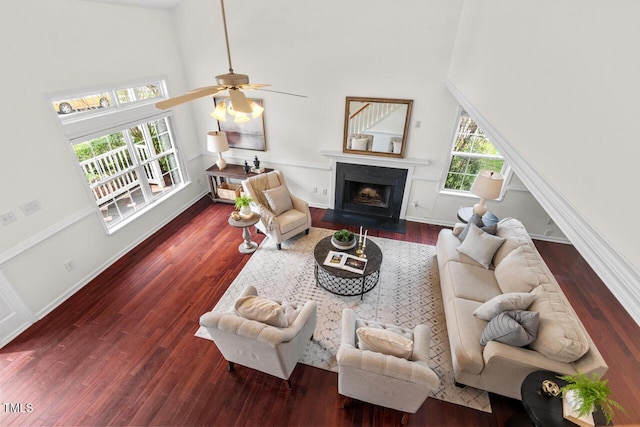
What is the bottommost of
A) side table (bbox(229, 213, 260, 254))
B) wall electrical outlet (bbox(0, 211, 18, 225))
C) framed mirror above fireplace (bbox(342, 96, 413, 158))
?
side table (bbox(229, 213, 260, 254))

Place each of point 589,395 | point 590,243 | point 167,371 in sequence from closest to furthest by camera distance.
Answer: point 590,243 → point 589,395 → point 167,371

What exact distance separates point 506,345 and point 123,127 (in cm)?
532

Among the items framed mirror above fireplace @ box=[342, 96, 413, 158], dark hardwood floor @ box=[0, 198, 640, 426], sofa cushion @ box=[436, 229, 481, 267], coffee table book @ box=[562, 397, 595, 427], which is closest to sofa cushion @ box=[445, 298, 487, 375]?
dark hardwood floor @ box=[0, 198, 640, 426]

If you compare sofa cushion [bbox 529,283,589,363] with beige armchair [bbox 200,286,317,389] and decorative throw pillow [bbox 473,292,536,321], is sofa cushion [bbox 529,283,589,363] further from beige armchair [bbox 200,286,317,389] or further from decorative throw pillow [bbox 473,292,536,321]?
beige armchair [bbox 200,286,317,389]

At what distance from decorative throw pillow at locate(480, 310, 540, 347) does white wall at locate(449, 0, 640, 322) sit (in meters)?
1.14

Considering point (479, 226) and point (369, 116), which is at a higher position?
point (369, 116)

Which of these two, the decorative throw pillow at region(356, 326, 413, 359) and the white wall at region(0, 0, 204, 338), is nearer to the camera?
the decorative throw pillow at region(356, 326, 413, 359)

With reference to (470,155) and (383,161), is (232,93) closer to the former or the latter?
(383,161)

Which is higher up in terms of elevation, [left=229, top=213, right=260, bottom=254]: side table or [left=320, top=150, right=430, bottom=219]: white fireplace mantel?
[left=320, top=150, right=430, bottom=219]: white fireplace mantel

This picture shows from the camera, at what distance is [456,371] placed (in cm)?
260

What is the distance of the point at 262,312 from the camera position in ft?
7.95

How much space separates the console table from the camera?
5.37 metres

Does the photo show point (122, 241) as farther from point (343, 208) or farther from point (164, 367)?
point (343, 208)

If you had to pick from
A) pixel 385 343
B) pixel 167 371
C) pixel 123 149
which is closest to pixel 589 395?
pixel 385 343
